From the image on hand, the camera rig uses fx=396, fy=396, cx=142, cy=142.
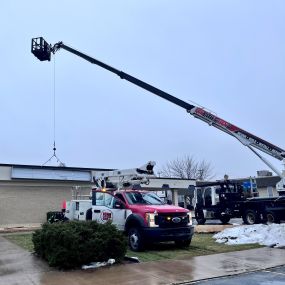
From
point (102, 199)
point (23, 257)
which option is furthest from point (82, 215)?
point (23, 257)

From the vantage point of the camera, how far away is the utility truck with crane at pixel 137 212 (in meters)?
12.5

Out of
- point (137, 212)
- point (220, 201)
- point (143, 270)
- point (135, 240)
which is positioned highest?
point (220, 201)

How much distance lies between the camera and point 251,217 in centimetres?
2311

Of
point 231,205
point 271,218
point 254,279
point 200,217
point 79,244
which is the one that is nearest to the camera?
point 254,279

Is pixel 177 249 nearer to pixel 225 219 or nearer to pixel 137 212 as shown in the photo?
pixel 137 212

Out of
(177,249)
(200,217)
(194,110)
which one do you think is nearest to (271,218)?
(200,217)

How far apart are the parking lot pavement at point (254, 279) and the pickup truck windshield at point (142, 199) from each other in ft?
17.0

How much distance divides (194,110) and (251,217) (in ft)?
27.2

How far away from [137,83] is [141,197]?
6.76 meters

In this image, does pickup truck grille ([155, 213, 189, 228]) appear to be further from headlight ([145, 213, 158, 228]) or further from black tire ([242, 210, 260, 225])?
black tire ([242, 210, 260, 225])

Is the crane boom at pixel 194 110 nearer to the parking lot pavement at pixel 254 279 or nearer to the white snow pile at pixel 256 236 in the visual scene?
the white snow pile at pixel 256 236

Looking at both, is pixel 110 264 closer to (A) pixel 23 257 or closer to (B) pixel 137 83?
(A) pixel 23 257

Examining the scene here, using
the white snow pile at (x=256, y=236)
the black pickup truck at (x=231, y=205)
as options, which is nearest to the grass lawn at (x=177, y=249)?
the white snow pile at (x=256, y=236)

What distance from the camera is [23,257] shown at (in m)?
11.8
